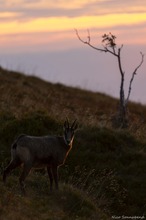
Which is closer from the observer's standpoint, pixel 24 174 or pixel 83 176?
pixel 24 174

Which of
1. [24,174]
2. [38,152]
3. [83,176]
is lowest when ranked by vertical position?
[83,176]

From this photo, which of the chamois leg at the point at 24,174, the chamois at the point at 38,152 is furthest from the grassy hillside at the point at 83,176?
the chamois at the point at 38,152

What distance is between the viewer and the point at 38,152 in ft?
45.9

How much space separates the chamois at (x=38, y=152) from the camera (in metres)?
13.7

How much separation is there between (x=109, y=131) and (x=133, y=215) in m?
5.14

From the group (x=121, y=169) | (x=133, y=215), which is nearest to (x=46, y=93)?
(x=121, y=169)

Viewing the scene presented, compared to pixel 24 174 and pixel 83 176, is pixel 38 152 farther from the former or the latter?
pixel 83 176

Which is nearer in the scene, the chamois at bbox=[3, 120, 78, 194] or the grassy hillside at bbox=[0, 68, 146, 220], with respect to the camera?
the grassy hillside at bbox=[0, 68, 146, 220]

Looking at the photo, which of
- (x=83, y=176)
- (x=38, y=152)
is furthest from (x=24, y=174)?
(x=83, y=176)

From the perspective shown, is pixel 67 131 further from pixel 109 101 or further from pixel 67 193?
pixel 109 101

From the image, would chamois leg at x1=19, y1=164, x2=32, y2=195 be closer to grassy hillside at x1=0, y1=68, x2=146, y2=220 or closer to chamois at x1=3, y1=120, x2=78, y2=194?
chamois at x1=3, y1=120, x2=78, y2=194

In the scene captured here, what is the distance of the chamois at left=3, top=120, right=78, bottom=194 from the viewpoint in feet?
44.8

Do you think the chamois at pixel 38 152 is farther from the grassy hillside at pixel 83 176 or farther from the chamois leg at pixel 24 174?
the grassy hillside at pixel 83 176

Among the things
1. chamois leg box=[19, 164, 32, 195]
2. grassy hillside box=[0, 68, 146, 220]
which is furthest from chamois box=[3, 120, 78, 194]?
grassy hillside box=[0, 68, 146, 220]
